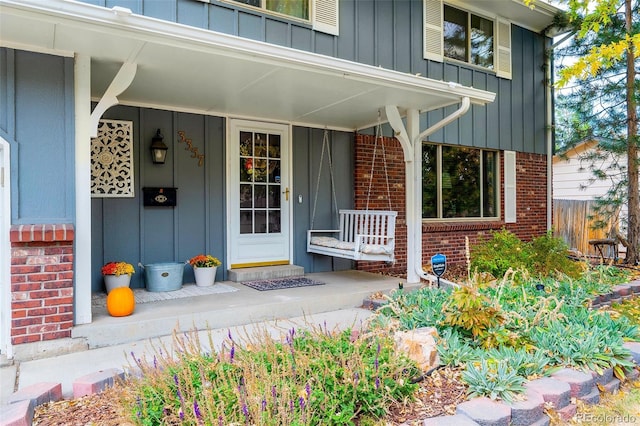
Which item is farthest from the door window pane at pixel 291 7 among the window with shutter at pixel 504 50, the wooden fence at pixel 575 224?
the wooden fence at pixel 575 224

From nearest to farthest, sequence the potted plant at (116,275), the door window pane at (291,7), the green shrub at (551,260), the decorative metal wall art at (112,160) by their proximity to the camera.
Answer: the potted plant at (116,275) → the decorative metal wall art at (112,160) → the door window pane at (291,7) → the green shrub at (551,260)

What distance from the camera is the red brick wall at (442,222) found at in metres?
6.64

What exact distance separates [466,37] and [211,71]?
5.32 m

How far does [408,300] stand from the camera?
3.99 m

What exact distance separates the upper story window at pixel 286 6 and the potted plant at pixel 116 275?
332cm

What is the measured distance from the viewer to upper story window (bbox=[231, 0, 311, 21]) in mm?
5332

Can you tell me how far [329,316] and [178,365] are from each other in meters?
2.09

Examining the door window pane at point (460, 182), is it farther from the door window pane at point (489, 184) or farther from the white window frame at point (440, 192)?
the door window pane at point (489, 184)

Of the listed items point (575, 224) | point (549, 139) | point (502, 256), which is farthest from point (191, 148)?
point (575, 224)

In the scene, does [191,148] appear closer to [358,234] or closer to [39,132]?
[39,132]

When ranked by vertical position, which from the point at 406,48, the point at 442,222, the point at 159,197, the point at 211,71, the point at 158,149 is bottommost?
the point at 442,222

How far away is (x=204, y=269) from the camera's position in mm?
5176

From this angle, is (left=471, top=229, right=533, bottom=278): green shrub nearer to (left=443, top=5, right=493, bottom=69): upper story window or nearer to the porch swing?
the porch swing

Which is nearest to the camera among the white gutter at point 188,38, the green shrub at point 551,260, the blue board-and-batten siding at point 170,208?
the white gutter at point 188,38
